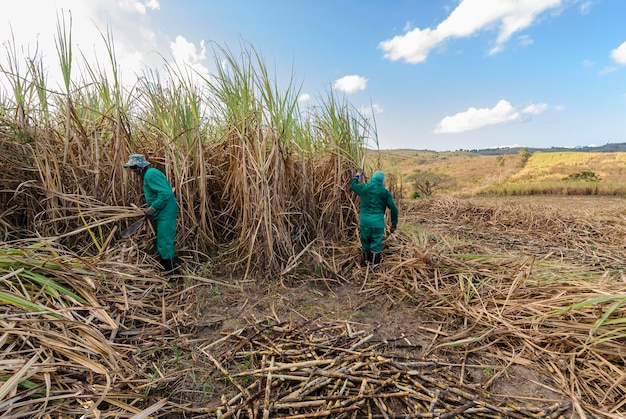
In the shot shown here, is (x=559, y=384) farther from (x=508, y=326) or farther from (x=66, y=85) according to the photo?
(x=66, y=85)

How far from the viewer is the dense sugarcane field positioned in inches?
61.6

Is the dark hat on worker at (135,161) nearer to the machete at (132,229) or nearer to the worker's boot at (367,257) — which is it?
the machete at (132,229)

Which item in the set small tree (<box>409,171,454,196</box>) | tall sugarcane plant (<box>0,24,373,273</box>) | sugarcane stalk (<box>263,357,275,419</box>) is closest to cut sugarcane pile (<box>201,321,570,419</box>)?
sugarcane stalk (<box>263,357,275,419</box>)

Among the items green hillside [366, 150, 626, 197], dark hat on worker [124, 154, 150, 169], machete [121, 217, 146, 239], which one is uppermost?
dark hat on worker [124, 154, 150, 169]

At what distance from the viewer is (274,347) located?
76.0 inches

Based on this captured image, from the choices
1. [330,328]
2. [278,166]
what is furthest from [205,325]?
[278,166]

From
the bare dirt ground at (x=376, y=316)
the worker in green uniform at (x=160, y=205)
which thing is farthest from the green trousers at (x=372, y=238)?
the worker in green uniform at (x=160, y=205)

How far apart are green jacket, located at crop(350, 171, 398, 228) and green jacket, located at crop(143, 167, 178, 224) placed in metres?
2.00

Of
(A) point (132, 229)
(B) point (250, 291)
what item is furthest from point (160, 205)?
(B) point (250, 291)

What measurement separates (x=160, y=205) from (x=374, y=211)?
2.24 meters

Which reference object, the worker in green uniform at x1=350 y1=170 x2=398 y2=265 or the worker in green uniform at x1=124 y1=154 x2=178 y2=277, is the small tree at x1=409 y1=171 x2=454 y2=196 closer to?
the worker in green uniform at x1=350 y1=170 x2=398 y2=265

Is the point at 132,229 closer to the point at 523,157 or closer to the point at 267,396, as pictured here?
the point at 267,396

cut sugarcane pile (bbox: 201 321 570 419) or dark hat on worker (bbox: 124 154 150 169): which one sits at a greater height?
dark hat on worker (bbox: 124 154 150 169)

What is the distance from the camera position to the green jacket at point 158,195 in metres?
2.79
